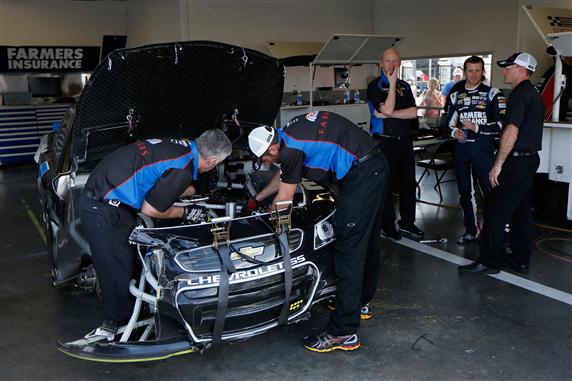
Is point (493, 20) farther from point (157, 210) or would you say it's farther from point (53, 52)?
point (53, 52)

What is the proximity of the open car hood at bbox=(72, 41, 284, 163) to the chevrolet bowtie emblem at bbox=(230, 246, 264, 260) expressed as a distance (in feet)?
3.95

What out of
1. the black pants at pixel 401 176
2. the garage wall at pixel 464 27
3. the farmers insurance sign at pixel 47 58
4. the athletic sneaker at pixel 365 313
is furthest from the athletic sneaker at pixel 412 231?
the farmers insurance sign at pixel 47 58

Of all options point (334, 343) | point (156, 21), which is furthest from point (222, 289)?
point (156, 21)

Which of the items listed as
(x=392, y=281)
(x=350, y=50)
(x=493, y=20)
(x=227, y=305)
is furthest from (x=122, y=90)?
(x=493, y=20)

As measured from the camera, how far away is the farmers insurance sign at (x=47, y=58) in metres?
11.6

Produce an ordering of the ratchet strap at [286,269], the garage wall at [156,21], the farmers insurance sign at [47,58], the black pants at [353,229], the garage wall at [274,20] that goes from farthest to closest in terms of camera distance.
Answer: the farmers insurance sign at [47,58], the garage wall at [274,20], the garage wall at [156,21], the black pants at [353,229], the ratchet strap at [286,269]

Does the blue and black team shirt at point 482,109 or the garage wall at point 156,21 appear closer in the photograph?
the blue and black team shirt at point 482,109

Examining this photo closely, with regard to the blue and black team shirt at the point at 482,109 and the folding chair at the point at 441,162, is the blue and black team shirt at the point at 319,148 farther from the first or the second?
the folding chair at the point at 441,162

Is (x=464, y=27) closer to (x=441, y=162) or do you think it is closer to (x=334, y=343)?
(x=441, y=162)

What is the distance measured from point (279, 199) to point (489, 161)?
2542 millimetres

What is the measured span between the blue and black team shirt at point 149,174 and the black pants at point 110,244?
8cm

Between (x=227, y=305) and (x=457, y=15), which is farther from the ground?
(x=457, y=15)

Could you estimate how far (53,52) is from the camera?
12.0m

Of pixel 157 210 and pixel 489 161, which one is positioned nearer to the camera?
pixel 157 210
